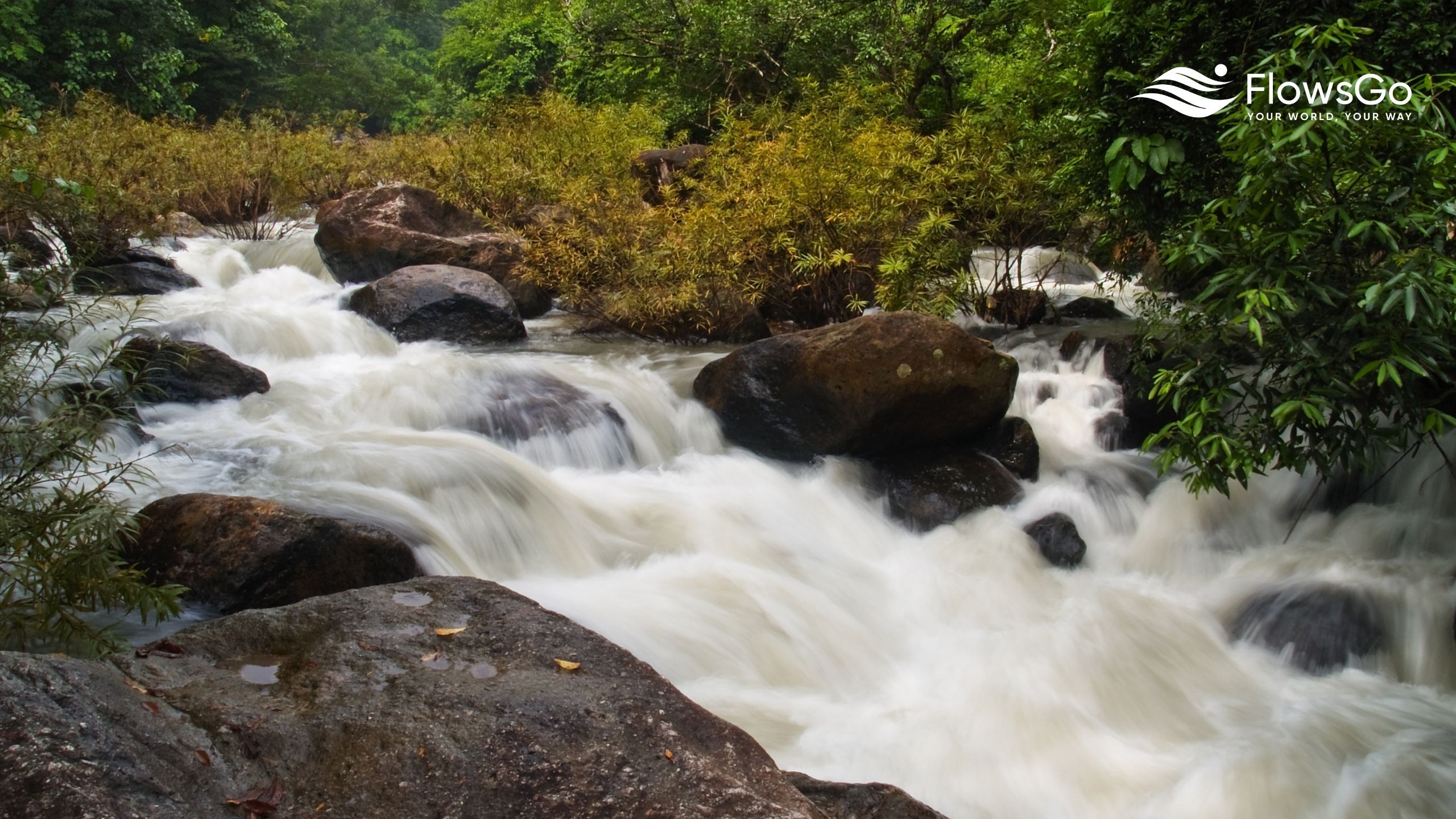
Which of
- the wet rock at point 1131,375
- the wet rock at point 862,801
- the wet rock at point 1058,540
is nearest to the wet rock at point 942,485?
the wet rock at point 1058,540

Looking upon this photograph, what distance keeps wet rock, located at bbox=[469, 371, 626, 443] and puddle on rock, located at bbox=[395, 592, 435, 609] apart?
3.52 m

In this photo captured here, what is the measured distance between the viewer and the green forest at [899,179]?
167 inches

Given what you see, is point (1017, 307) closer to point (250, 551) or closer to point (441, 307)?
point (441, 307)

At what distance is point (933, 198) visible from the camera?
902 cm

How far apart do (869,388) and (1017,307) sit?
3955 millimetres

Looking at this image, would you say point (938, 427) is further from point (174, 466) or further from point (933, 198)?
point (174, 466)

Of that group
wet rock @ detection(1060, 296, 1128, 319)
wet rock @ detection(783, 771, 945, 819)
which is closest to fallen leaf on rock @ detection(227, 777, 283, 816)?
wet rock @ detection(783, 771, 945, 819)

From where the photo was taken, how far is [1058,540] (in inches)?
247

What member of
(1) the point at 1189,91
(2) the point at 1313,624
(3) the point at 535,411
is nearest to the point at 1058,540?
(2) the point at 1313,624

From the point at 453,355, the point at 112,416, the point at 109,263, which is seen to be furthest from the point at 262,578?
the point at 109,263

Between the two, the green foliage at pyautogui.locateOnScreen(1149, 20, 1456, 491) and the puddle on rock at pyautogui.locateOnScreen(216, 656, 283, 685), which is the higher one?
the green foliage at pyautogui.locateOnScreen(1149, 20, 1456, 491)

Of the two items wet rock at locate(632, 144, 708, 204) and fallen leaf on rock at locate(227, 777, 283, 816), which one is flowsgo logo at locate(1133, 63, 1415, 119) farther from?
wet rock at locate(632, 144, 708, 204)

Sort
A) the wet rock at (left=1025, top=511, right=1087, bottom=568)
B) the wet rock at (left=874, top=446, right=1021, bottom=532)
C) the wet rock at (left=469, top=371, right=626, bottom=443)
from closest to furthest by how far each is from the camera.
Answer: the wet rock at (left=1025, top=511, right=1087, bottom=568) → the wet rock at (left=874, top=446, right=1021, bottom=532) → the wet rock at (left=469, top=371, right=626, bottom=443)

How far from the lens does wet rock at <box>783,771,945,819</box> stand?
285 cm
